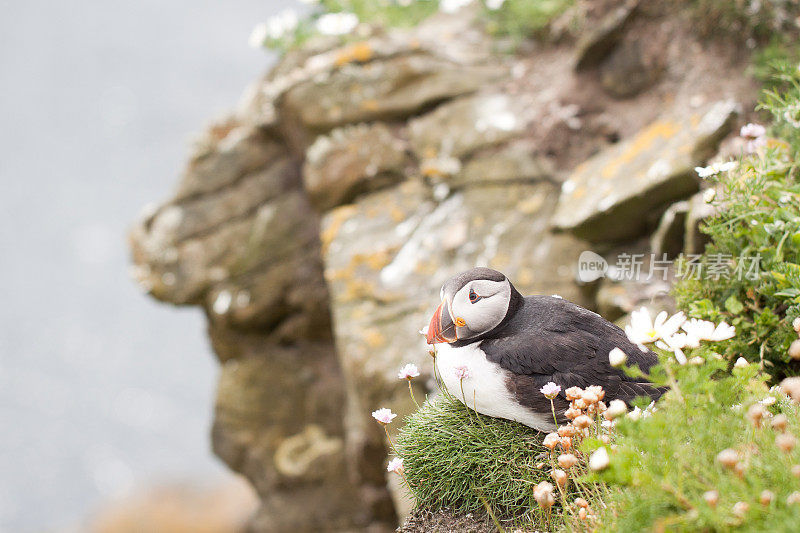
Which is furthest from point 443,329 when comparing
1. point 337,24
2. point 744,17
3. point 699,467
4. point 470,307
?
point 337,24

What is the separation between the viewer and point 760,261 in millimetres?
3012

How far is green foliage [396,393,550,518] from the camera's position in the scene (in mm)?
2496

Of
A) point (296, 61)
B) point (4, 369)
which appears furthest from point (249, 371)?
point (4, 369)

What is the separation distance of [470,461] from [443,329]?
538mm

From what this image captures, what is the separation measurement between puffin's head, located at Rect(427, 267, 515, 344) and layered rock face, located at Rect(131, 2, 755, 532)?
1.81 meters

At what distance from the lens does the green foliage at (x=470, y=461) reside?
250 cm

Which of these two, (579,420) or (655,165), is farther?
(655,165)

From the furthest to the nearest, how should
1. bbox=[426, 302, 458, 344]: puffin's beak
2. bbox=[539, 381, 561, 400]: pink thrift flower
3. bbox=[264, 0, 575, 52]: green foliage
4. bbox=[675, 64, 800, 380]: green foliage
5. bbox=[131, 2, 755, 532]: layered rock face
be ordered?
bbox=[264, 0, 575, 52]: green foliage
bbox=[131, 2, 755, 532]: layered rock face
bbox=[675, 64, 800, 380]: green foliage
bbox=[426, 302, 458, 344]: puffin's beak
bbox=[539, 381, 561, 400]: pink thrift flower

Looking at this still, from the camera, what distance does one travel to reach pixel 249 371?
7.68 meters

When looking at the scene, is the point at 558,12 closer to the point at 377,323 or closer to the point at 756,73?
the point at 756,73

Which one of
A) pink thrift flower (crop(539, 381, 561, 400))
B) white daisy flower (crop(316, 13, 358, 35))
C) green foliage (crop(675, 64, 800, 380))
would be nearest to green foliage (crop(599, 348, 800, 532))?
pink thrift flower (crop(539, 381, 561, 400))

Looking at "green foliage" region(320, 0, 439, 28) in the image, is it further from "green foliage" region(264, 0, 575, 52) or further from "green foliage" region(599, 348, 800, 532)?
"green foliage" region(599, 348, 800, 532)

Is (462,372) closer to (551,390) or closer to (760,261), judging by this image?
(551,390)

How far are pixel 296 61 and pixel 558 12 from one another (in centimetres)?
315
